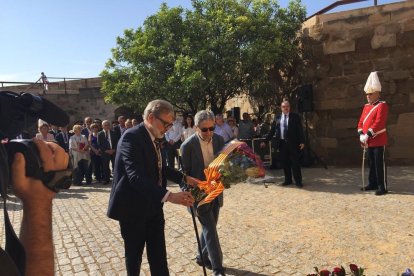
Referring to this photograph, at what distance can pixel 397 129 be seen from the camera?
11.5m

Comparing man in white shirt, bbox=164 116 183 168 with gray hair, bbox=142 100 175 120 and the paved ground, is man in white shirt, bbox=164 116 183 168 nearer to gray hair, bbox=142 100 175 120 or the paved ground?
the paved ground

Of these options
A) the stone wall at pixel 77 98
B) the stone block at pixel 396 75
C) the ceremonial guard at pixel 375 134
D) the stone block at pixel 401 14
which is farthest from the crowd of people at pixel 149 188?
the stone wall at pixel 77 98

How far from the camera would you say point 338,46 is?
11.9 m

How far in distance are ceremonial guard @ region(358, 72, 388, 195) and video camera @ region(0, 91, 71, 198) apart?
7528mm

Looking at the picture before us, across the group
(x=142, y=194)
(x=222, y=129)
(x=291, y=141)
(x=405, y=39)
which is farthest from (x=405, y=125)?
(x=142, y=194)

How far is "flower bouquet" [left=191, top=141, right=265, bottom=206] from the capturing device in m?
3.71

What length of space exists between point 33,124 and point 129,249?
2.13 m

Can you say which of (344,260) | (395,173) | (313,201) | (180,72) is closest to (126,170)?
(344,260)

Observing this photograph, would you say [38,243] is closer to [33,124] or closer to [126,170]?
[33,124]

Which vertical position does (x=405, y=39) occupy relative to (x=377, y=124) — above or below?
above

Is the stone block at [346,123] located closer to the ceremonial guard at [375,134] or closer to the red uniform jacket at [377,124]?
the ceremonial guard at [375,134]

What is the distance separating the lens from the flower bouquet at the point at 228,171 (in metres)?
3.71

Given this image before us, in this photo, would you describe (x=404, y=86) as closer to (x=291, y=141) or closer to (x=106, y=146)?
(x=291, y=141)

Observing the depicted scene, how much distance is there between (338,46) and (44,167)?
1160 cm
